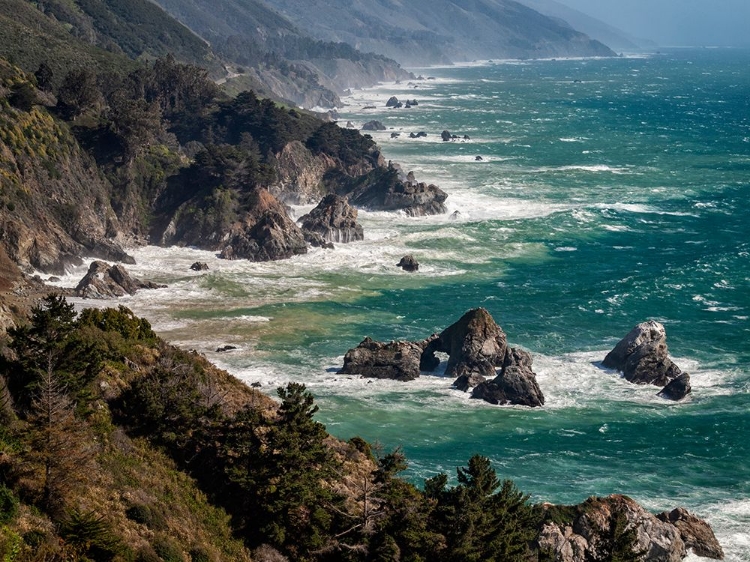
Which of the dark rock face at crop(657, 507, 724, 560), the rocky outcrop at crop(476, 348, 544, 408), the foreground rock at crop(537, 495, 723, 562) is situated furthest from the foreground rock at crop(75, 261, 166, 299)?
the dark rock face at crop(657, 507, 724, 560)

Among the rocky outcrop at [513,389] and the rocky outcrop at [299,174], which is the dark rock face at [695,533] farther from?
the rocky outcrop at [299,174]

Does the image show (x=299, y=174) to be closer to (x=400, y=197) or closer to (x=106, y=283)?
(x=400, y=197)

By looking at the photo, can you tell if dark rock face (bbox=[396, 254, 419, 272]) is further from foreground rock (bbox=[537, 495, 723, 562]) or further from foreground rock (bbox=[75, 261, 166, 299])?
foreground rock (bbox=[537, 495, 723, 562])

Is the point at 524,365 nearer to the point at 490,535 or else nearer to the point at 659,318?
the point at 659,318

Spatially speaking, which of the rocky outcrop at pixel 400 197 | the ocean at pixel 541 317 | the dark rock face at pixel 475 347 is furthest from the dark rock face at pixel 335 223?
the dark rock face at pixel 475 347

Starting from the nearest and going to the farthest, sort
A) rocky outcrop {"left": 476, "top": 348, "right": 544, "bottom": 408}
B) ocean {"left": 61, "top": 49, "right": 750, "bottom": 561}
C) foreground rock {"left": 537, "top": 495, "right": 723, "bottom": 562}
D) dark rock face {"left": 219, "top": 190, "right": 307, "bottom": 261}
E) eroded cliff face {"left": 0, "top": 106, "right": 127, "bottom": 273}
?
foreground rock {"left": 537, "top": 495, "right": 723, "bottom": 562} < ocean {"left": 61, "top": 49, "right": 750, "bottom": 561} < rocky outcrop {"left": 476, "top": 348, "right": 544, "bottom": 408} < eroded cliff face {"left": 0, "top": 106, "right": 127, "bottom": 273} < dark rock face {"left": 219, "top": 190, "right": 307, "bottom": 261}

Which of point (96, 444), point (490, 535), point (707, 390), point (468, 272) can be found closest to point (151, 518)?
point (96, 444)

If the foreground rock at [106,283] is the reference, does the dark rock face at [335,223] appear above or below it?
above
